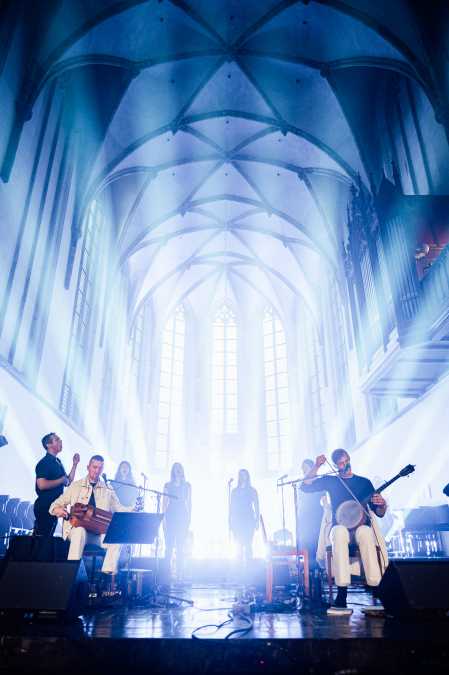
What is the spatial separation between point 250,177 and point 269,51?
438cm

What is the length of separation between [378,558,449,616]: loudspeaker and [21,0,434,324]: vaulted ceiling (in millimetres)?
9048

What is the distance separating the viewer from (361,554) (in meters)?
4.29

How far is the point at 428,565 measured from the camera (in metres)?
3.46

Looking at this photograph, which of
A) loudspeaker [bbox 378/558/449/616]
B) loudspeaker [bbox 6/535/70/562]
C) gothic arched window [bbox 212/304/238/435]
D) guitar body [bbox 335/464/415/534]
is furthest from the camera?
gothic arched window [bbox 212/304/238/435]

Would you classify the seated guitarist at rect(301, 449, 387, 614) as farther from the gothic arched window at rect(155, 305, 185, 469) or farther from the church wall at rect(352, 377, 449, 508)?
the gothic arched window at rect(155, 305, 185, 469)

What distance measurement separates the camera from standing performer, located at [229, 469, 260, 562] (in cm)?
764

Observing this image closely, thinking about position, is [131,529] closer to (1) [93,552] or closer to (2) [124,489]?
(1) [93,552]

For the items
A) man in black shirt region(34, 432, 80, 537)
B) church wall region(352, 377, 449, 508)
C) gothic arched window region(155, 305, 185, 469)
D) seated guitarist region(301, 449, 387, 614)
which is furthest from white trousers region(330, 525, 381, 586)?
gothic arched window region(155, 305, 185, 469)

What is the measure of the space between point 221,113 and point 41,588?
12701 millimetres

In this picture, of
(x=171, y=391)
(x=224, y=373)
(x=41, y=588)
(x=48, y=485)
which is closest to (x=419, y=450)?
(x=48, y=485)

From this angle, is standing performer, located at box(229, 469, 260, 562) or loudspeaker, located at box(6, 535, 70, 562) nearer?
loudspeaker, located at box(6, 535, 70, 562)

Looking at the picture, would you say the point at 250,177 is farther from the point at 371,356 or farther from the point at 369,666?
the point at 369,666

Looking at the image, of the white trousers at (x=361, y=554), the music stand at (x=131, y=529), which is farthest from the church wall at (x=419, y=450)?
the music stand at (x=131, y=529)

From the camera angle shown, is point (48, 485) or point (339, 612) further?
point (48, 485)
